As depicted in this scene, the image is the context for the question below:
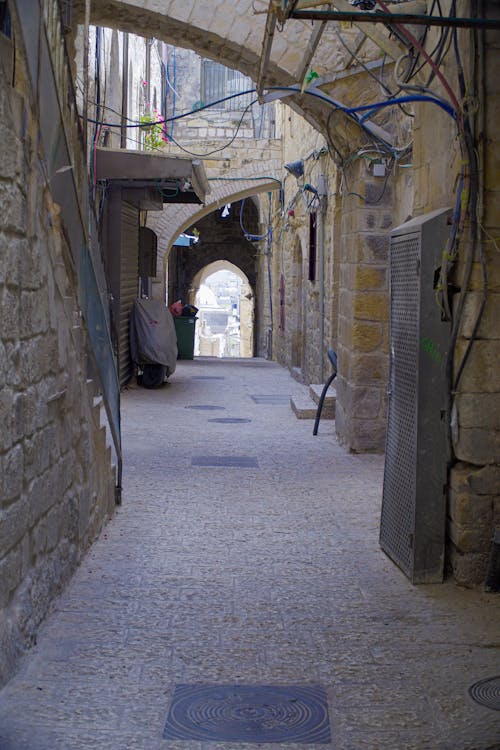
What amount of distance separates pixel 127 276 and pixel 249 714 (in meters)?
10.6

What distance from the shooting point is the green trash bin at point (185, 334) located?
1888 centimetres

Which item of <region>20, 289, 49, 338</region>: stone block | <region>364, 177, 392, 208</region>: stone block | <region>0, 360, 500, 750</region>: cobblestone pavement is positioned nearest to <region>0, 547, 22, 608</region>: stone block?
<region>0, 360, 500, 750</region>: cobblestone pavement

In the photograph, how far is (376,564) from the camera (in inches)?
200

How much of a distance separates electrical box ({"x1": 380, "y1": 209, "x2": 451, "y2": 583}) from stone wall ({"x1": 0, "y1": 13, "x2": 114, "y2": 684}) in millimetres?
1675

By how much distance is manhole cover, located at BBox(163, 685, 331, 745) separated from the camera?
121 inches

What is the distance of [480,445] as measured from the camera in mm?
4574

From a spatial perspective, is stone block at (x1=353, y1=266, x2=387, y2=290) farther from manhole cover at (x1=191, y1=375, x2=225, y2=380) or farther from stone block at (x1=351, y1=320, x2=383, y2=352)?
manhole cover at (x1=191, y1=375, x2=225, y2=380)

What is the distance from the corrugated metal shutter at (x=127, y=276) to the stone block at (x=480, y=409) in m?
8.22

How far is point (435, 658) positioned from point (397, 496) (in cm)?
138

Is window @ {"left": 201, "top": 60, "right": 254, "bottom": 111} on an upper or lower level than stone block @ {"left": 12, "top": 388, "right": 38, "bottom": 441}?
upper

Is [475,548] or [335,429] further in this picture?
[335,429]

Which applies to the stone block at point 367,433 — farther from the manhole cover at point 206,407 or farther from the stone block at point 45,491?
the stone block at point 45,491

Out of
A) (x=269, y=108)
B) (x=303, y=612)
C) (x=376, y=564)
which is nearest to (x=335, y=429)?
(x=376, y=564)

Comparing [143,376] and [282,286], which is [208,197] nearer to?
[282,286]
